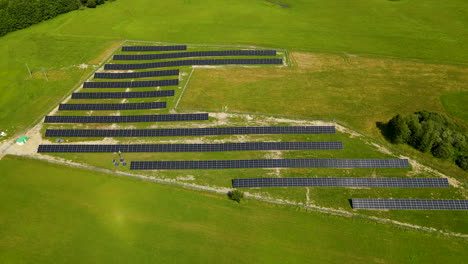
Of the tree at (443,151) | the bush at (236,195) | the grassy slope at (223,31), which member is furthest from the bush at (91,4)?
the tree at (443,151)

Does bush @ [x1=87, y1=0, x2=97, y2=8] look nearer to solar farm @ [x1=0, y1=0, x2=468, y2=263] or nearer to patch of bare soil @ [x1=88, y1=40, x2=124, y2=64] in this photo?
solar farm @ [x1=0, y1=0, x2=468, y2=263]

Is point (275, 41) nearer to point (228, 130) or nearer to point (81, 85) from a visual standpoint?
point (228, 130)

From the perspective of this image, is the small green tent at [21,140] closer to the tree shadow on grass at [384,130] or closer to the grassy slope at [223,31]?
the grassy slope at [223,31]

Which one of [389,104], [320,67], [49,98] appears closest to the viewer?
[389,104]

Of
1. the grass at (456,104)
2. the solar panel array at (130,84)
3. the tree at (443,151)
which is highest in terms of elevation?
the grass at (456,104)

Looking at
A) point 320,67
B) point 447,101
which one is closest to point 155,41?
point 320,67

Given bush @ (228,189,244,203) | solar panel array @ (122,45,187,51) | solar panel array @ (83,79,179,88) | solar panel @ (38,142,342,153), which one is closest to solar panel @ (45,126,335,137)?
solar panel @ (38,142,342,153)
